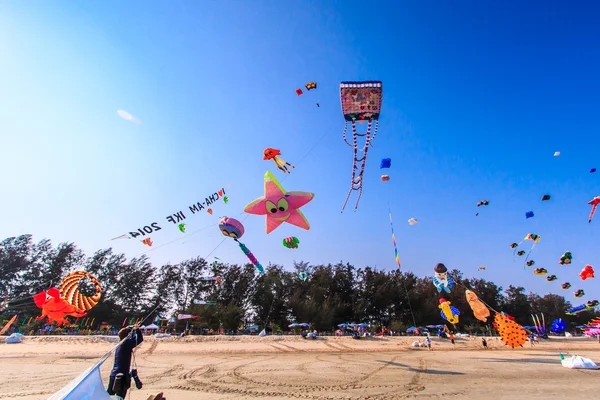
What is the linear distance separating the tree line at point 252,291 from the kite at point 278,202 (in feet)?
92.0

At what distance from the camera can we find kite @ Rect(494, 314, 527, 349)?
17.4 metres

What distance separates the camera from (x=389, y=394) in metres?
9.62

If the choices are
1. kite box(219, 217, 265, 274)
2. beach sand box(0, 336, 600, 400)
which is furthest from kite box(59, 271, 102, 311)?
kite box(219, 217, 265, 274)

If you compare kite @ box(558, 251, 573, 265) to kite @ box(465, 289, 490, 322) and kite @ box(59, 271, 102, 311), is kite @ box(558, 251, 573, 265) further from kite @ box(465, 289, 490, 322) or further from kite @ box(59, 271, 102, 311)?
kite @ box(59, 271, 102, 311)

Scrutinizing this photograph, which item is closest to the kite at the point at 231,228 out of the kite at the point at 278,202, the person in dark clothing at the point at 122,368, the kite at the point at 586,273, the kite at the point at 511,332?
the kite at the point at 278,202

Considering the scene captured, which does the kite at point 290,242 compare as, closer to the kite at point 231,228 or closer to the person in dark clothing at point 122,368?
the kite at point 231,228

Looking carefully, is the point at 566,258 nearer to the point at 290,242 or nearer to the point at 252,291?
the point at 290,242

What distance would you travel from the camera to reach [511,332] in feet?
58.0

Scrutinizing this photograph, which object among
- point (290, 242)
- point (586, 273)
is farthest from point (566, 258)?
point (290, 242)

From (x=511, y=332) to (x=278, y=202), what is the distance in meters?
15.8

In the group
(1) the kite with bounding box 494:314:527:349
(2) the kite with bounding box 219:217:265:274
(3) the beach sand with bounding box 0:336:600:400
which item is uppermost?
(2) the kite with bounding box 219:217:265:274

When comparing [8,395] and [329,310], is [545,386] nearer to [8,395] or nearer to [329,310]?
[8,395]

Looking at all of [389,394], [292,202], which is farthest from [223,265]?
[389,394]

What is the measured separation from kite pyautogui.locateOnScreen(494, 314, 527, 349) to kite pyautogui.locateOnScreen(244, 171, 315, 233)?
13.8 metres
